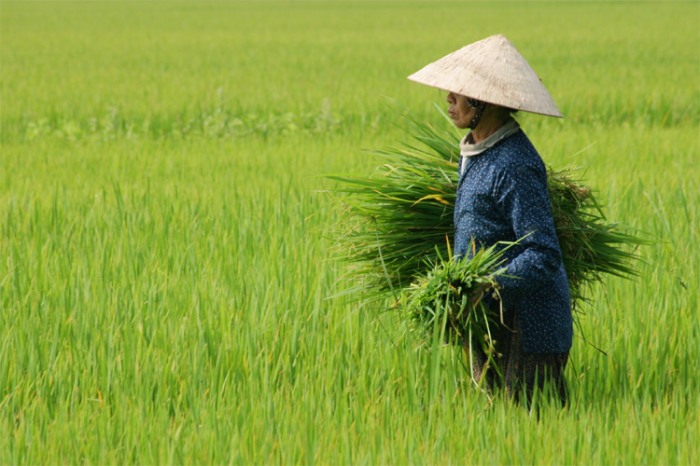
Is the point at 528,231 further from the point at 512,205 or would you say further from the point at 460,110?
the point at 460,110

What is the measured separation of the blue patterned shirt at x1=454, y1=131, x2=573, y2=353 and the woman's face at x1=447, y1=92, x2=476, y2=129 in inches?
3.5

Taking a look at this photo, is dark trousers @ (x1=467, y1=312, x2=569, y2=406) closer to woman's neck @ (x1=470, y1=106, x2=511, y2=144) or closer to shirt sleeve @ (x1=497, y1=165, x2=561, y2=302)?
shirt sleeve @ (x1=497, y1=165, x2=561, y2=302)

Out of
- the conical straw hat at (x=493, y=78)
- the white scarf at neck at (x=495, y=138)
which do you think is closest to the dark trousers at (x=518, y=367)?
the white scarf at neck at (x=495, y=138)

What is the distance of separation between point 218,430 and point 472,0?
42552 mm

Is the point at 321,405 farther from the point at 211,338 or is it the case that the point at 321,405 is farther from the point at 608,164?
the point at 608,164

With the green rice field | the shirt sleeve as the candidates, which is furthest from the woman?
the green rice field

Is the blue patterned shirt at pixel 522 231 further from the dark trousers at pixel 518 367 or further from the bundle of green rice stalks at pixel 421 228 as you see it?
the bundle of green rice stalks at pixel 421 228

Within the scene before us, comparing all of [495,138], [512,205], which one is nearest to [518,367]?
[512,205]

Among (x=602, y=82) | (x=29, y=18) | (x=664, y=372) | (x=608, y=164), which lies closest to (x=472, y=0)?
(x=29, y=18)

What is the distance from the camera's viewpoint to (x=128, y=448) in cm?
215

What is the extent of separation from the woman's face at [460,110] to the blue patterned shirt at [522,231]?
0.09m

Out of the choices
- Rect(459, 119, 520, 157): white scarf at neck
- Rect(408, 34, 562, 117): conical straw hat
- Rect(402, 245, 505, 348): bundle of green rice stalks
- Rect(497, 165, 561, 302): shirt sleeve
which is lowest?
Rect(402, 245, 505, 348): bundle of green rice stalks

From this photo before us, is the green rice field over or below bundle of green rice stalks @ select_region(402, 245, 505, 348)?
below

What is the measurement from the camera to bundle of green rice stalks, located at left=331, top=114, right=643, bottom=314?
2.53m
